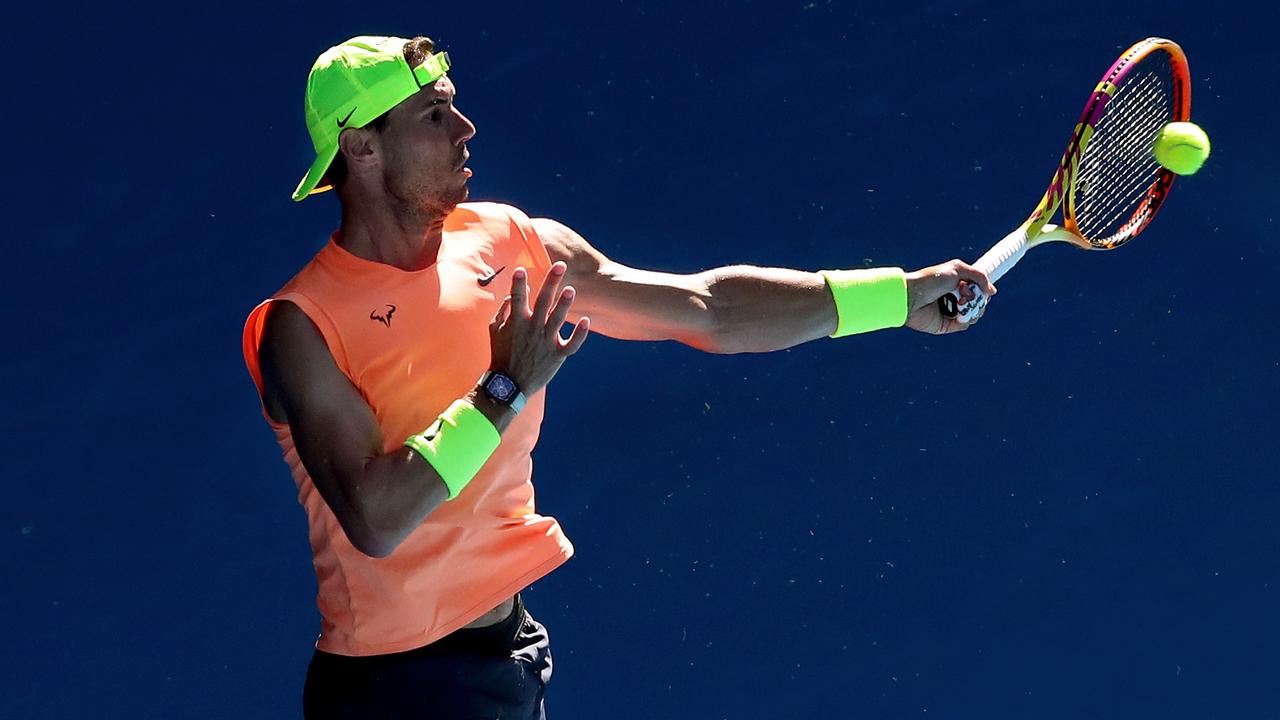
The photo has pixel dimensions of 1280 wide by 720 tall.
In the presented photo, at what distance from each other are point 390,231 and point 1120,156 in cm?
202

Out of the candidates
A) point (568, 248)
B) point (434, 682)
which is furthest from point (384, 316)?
point (434, 682)

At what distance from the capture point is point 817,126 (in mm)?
4781

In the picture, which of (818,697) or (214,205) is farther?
(818,697)

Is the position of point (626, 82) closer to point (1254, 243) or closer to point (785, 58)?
point (785, 58)

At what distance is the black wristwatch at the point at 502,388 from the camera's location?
2.94 m

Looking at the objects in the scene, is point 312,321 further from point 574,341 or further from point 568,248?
point 568,248

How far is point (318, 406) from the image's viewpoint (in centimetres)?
296

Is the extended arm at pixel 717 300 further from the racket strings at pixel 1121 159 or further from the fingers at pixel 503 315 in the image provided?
the racket strings at pixel 1121 159

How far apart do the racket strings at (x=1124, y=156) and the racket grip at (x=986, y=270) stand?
406 mm

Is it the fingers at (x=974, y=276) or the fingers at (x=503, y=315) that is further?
the fingers at (x=974, y=276)

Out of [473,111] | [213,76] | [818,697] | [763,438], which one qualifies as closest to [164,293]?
[213,76]

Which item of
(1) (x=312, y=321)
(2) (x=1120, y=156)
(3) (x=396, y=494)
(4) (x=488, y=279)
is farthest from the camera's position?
(2) (x=1120, y=156)

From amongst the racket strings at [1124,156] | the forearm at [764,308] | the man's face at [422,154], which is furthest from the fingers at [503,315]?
the racket strings at [1124,156]

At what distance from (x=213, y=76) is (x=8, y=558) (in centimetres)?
120
